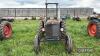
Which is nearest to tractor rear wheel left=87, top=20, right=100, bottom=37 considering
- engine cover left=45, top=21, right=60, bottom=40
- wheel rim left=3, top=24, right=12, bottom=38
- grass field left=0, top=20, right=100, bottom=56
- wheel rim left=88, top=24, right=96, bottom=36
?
wheel rim left=88, top=24, right=96, bottom=36

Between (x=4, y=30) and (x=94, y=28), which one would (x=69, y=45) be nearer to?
(x=4, y=30)

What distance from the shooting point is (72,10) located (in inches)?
1816

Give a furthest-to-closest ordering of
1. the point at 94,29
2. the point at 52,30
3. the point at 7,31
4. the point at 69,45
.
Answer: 1. the point at 94,29
2. the point at 7,31
3. the point at 52,30
4. the point at 69,45

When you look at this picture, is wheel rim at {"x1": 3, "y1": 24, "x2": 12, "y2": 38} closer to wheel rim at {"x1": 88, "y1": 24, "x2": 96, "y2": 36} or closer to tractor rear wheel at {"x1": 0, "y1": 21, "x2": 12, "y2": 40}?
tractor rear wheel at {"x1": 0, "y1": 21, "x2": 12, "y2": 40}

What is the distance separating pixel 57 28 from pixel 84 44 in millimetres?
1615

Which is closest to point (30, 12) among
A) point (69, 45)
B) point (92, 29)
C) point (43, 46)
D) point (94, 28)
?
point (92, 29)

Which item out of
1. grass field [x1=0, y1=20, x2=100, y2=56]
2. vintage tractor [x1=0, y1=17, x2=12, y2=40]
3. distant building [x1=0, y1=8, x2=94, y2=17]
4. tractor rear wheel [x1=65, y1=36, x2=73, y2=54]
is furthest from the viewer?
distant building [x1=0, y1=8, x2=94, y2=17]

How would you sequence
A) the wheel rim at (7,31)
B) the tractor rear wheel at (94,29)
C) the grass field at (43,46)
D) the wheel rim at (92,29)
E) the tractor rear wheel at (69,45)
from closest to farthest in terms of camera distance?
the grass field at (43,46) < the tractor rear wheel at (69,45) < the tractor rear wheel at (94,29) < the wheel rim at (7,31) < the wheel rim at (92,29)

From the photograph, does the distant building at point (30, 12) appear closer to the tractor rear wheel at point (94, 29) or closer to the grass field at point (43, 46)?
the tractor rear wheel at point (94, 29)

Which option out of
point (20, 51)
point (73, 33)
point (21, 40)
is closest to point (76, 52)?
point (20, 51)

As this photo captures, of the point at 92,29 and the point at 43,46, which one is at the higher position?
the point at 92,29

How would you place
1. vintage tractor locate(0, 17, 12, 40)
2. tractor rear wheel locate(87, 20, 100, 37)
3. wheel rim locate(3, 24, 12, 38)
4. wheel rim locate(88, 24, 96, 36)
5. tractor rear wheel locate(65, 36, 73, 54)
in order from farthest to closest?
1. wheel rim locate(88, 24, 96, 36)
2. wheel rim locate(3, 24, 12, 38)
3. tractor rear wheel locate(87, 20, 100, 37)
4. vintage tractor locate(0, 17, 12, 40)
5. tractor rear wheel locate(65, 36, 73, 54)

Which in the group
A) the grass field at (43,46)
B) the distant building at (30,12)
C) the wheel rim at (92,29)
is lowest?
the grass field at (43,46)

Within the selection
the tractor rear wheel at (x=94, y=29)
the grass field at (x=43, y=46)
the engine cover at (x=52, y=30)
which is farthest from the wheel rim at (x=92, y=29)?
the engine cover at (x=52, y=30)
